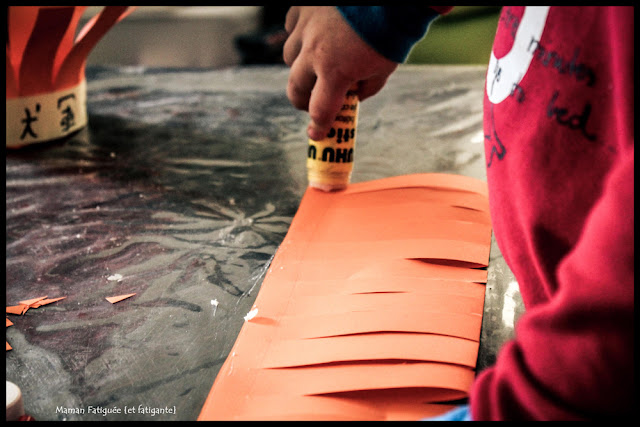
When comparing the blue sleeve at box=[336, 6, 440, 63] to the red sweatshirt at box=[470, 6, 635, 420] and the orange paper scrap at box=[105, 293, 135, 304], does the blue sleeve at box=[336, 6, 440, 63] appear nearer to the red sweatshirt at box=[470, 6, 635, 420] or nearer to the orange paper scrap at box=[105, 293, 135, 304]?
the red sweatshirt at box=[470, 6, 635, 420]

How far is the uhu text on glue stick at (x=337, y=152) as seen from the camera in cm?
68

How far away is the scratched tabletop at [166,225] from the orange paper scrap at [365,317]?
21mm

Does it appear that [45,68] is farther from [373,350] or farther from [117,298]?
[373,350]

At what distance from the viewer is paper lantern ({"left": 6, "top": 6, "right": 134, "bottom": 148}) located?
82cm

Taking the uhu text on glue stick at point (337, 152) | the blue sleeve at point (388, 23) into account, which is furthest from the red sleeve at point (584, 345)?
the uhu text on glue stick at point (337, 152)

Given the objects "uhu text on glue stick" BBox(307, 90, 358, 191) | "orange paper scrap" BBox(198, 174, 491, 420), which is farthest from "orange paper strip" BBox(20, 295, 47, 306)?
"uhu text on glue stick" BBox(307, 90, 358, 191)

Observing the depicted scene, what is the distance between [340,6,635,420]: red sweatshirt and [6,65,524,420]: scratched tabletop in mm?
129

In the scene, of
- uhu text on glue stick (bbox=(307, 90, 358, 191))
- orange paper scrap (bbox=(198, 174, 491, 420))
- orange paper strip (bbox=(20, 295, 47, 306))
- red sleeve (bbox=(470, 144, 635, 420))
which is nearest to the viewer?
red sleeve (bbox=(470, 144, 635, 420))

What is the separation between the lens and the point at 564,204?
0.34m

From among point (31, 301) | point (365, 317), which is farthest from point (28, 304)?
point (365, 317)

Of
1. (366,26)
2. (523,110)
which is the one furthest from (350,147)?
(523,110)

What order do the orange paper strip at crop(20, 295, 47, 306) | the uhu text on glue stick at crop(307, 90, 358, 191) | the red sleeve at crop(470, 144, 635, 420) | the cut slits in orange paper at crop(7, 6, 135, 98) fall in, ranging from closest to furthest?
1. the red sleeve at crop(470, 144, 635, 420)
2. the orange paper strip at crop(20, 295, 47, 306)
3. the uhu text on glue stick at crop(307, 90, 358, 191)
4. the cut slits in orange paper at crop(7, 6, 135, 98)

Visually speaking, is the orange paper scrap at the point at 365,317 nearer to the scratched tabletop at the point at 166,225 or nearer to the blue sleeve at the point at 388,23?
the scratched tabletop at the point at 166,225

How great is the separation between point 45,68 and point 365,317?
2.35ft
